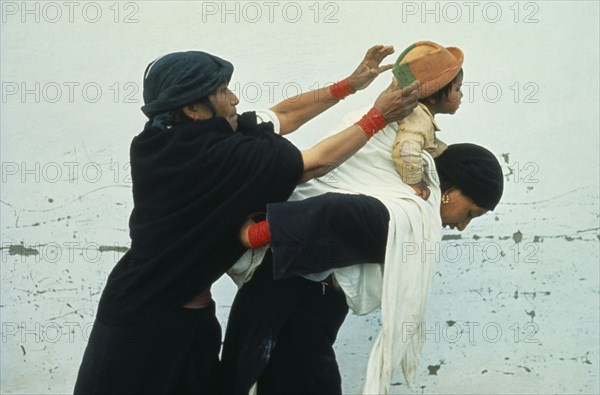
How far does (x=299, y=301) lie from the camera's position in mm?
2947

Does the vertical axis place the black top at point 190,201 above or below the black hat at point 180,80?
Result: below

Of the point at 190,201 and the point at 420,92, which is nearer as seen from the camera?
the point at 190,201

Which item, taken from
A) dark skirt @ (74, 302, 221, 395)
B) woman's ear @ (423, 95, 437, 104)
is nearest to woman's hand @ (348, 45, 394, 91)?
woman's ear @ (423, 95, 437, 104)

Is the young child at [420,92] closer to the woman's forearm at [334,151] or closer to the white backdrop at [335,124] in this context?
the woman's forearm at [334,151]

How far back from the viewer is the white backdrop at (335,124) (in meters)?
3.89

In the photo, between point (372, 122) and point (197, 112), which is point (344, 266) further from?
point (197, 112)

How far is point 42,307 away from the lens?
13.3ft

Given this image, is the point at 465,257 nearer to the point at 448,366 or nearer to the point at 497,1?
the point at 448,366

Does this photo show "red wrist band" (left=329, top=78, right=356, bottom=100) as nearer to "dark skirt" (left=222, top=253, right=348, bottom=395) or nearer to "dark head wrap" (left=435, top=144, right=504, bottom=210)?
"dark head wrap" (left=435, top=144, right=504, bottom=210)

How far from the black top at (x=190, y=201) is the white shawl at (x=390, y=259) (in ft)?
0.58

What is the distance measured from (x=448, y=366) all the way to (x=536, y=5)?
1.45 meters

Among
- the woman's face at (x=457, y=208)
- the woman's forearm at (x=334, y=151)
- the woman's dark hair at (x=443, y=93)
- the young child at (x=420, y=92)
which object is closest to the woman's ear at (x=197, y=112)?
the woman's forearm at (x=334, y=151)

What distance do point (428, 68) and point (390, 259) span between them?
0.58 meters

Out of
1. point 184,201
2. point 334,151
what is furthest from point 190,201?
point 334,151
